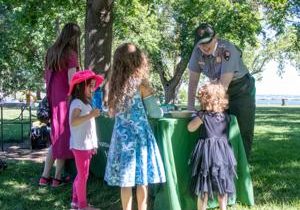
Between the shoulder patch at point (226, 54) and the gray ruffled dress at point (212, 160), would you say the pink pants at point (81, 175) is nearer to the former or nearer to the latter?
the gray ruffled dress at point (212, 160)

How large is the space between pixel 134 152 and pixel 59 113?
1.99m

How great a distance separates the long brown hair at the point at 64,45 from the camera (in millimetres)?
6043

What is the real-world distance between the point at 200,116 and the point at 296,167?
3452 millimetres

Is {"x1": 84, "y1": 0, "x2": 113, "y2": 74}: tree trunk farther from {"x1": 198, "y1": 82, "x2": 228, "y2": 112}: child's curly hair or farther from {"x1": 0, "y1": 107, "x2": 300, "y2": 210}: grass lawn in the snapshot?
{"x1": 198, "y1": 82, "x2": 228, "y2": 112}: child's curly hair

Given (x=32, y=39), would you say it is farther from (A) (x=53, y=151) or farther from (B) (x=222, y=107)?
(B) (x=222, y=107)

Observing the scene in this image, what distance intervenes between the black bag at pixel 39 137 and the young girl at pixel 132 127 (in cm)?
517

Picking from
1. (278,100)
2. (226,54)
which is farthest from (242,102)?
(278,100)

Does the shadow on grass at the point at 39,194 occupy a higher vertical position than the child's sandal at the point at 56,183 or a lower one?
lower

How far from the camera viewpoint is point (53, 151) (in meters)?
6.32

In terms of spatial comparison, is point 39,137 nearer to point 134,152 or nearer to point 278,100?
point 134,152

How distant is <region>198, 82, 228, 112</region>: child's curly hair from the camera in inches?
187

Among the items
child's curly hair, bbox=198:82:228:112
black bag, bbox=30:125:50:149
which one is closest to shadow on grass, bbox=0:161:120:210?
child's curly hair, bbox=198:82:228:112

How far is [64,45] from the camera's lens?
6.06 metres

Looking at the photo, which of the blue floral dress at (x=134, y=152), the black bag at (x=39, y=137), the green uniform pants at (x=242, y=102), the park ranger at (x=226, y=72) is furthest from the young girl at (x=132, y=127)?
the black bag at (x=39, y=137)
